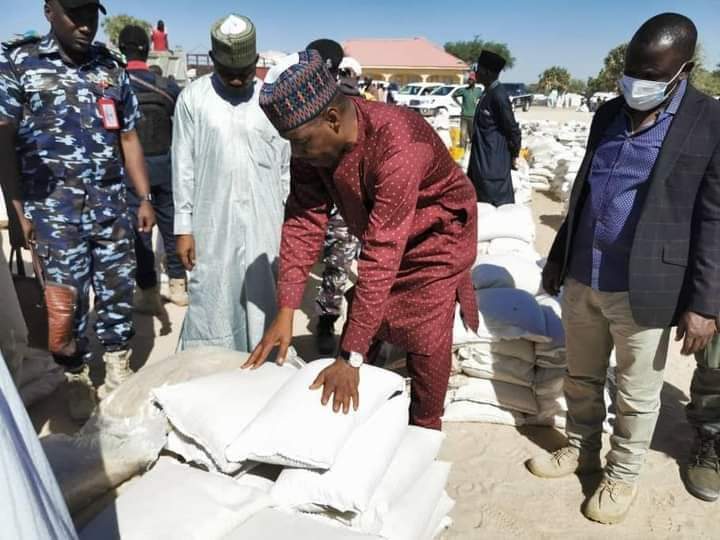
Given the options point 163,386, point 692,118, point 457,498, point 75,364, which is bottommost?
point 457,498

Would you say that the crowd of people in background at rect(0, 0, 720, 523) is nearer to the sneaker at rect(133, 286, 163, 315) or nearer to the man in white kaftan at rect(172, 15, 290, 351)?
the man in white kaftan at rect(172, 15, 290, 351)

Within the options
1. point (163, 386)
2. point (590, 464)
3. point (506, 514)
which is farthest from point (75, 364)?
point (590, 464)

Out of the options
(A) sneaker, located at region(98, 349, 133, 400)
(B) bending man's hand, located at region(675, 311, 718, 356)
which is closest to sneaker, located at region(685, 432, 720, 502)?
(B) bending man's hand, located at region(675, 311, 718, 356)

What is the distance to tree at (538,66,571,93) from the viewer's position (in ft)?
150

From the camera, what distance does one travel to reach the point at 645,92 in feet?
5.98

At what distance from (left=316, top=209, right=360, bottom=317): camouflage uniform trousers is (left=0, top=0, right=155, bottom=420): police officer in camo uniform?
127 cm

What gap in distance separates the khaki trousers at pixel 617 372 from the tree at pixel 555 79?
4792 centimetres

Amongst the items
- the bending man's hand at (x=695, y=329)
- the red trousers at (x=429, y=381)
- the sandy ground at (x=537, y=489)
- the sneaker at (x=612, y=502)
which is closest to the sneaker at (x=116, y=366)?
the sandy ground at (x=537, y=489)

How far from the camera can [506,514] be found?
7.60 ft

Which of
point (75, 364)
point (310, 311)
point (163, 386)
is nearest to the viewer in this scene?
point (163, 386)

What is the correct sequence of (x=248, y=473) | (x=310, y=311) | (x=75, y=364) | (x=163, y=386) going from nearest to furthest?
(x=248, y=473) < (x=163, y=386) < (x=75, y=364) < (x=310, y=311)

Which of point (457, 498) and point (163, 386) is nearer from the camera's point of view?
point (163, 386)

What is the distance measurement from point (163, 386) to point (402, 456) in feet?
2.49

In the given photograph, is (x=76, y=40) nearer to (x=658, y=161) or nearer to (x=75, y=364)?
(x=75, y=364)
